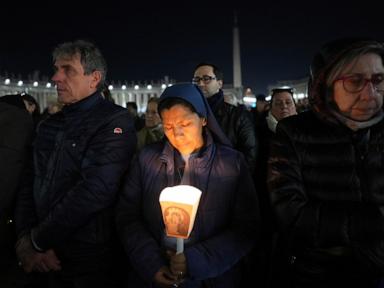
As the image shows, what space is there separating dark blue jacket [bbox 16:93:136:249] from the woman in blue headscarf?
258 millimetres

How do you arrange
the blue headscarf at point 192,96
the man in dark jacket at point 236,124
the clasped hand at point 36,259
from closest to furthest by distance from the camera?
the blue headscarf at point 192,96 → the clasped hand at point 36,259 → the man in dark jacket at point 236,124

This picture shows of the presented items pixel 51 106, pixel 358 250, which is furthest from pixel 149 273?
pixel 51 106

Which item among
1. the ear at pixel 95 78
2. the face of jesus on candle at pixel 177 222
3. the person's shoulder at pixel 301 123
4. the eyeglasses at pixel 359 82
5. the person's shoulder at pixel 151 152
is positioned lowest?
the face of jesus on candle at pixel 177 222

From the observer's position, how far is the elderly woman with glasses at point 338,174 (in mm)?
1899

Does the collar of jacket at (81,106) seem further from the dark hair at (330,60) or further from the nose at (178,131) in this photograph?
the dark hair at (330,60)

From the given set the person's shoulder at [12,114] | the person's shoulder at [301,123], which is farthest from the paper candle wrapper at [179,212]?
the person's shoulder at [12,114]

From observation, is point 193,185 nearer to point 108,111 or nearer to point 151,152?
point 151,152

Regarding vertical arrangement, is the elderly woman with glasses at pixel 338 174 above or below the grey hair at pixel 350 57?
below

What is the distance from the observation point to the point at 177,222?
184 cm

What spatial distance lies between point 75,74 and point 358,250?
92.5 inches

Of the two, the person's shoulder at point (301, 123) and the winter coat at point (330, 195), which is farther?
the person's shoulder at point (301, 123)

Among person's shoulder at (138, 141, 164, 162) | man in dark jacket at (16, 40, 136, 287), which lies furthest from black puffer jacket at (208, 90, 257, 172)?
→ person's shoulder at (138, 141, 164, 162)

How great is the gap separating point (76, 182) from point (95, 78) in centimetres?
88

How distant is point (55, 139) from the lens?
9.55 feet
